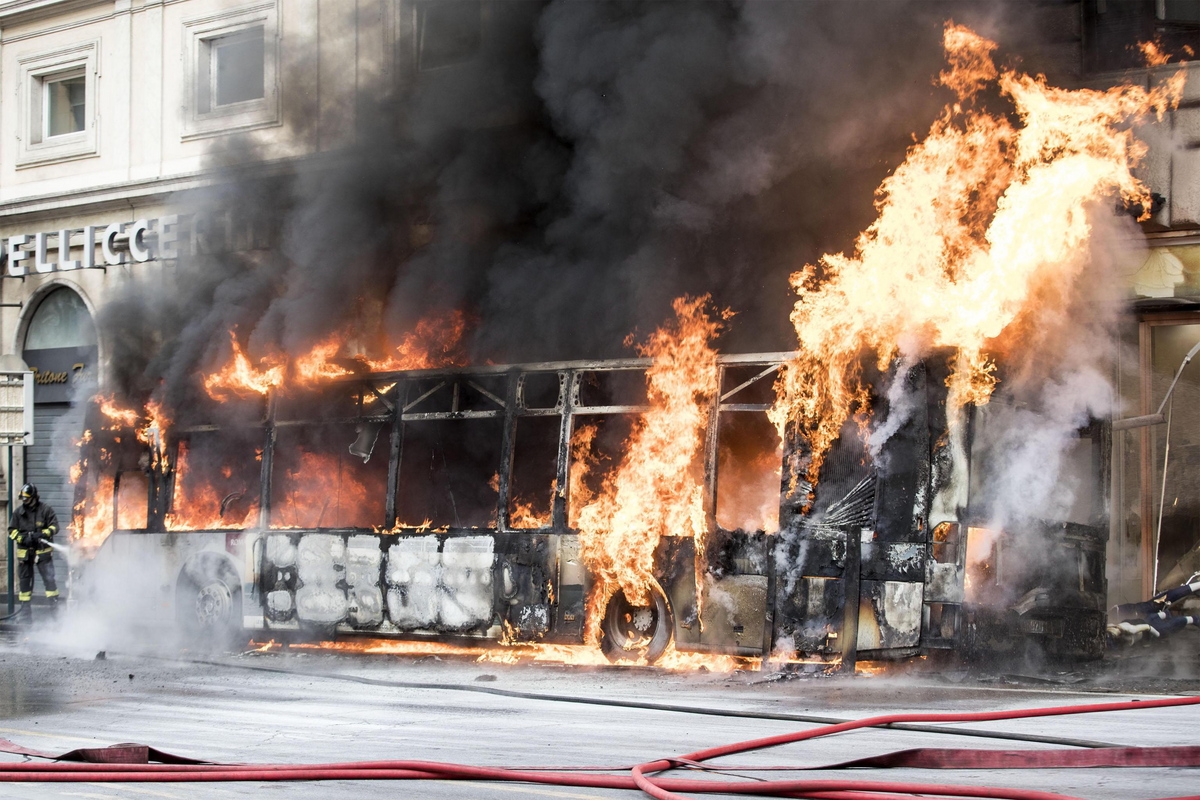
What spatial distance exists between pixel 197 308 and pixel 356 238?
231 centimetres

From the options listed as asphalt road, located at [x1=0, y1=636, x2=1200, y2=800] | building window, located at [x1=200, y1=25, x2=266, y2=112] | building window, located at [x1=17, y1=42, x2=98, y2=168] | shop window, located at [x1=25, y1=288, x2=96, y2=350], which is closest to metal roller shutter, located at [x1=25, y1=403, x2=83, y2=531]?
shop window, located at [x1=25, y1=288, x2=96, y2=350]

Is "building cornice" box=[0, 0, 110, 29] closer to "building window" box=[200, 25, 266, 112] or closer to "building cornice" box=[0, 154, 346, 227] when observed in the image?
"building window" box=[200, 25, 266, 112]

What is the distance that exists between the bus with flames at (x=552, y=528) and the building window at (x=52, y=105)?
10.4m

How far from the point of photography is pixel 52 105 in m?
23.1

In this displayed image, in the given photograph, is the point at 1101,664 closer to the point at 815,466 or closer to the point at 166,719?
the point at 815,466

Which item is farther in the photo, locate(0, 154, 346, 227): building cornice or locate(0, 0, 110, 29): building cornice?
locate(0, 0, 110, 29): building cornice

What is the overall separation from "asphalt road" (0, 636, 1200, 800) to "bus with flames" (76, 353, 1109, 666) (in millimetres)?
472

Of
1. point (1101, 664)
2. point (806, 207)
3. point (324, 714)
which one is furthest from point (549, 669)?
point (806, 207)

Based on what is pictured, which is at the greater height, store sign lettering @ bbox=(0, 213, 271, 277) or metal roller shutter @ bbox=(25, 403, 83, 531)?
store sign lettering @ bbox=(0, 213, 271, 277)

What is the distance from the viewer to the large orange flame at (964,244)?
9.53 m

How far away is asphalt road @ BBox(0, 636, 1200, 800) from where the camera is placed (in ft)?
18.0

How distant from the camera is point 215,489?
1346 centimetres

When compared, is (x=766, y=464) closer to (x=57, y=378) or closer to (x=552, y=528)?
(x=552, y=528)

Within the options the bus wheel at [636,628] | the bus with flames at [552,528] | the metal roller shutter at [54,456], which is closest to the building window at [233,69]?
the metal roller shutter at [54,456]
